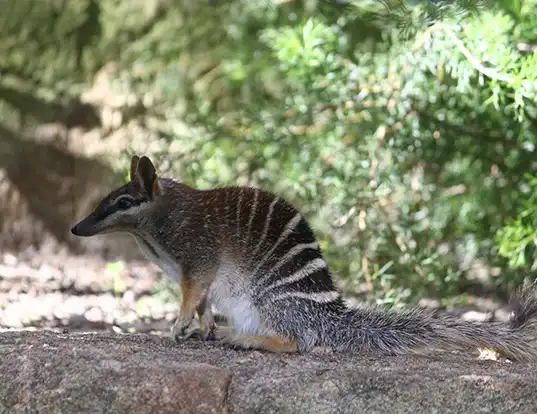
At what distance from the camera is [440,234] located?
700 centimetres

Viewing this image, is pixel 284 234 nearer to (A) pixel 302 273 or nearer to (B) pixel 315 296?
(A) pixel 302 273

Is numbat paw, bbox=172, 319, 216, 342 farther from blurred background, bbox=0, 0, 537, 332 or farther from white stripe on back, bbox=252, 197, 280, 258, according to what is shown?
blurred background, bbox=0, 0, 537, 332

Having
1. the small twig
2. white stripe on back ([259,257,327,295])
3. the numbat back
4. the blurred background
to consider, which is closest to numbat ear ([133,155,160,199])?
the numbat back

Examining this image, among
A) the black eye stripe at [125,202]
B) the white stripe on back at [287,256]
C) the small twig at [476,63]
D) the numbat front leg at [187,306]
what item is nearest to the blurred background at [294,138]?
the small twig at [476,63]

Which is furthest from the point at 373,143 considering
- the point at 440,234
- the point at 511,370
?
the point at 511,370

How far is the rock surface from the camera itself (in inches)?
140

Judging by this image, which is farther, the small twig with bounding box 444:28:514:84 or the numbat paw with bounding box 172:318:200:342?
the small twig with bounding box 444:28:514:84

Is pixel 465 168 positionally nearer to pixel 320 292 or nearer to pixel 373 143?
pixel 373 143

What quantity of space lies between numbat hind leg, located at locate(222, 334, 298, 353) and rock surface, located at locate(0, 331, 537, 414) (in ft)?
1.28

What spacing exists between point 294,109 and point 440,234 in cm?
134

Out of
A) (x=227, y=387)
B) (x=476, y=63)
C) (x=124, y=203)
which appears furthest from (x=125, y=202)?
(x=476, y=63)

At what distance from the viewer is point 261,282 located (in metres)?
4.30

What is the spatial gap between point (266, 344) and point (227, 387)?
2.11ft

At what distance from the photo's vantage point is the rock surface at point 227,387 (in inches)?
140
